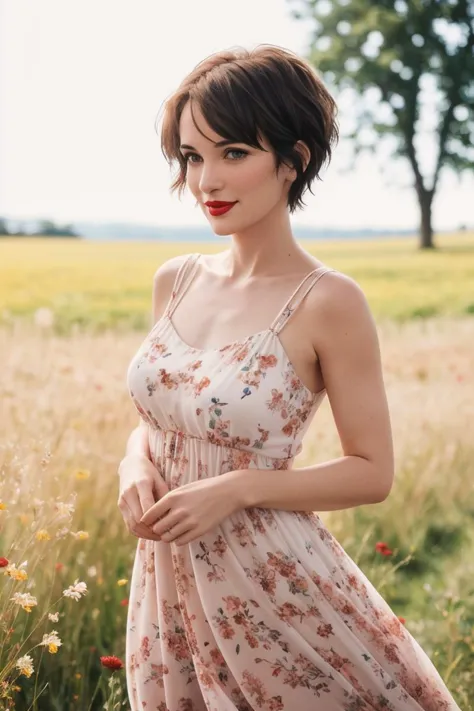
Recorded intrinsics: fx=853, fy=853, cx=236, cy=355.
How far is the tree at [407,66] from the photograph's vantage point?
8.44 meters

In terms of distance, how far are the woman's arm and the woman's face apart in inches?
7.9

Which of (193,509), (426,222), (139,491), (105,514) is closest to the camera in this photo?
(193,509)

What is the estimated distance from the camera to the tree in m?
8.44

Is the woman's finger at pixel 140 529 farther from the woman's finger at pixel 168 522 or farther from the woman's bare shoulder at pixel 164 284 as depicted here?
the woman's bare shoulder at pixel 164 284

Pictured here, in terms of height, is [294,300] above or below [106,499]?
above

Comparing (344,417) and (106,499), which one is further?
(106,499)

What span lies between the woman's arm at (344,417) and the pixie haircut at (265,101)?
0.91 feet

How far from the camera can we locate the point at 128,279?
7.35m

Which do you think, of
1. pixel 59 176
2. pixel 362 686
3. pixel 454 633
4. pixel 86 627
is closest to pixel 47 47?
pixel 59 176

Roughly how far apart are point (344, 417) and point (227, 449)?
0.73 feet

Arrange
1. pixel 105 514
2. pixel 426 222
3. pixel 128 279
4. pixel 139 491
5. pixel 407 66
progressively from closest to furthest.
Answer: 1. pixel 139 491
2. pixel 105 514
3. pixel 128 279
4. pixel 426 222
5. pixel 407 66

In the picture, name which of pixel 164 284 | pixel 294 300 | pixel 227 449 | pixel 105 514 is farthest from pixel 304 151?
pixel 105 514

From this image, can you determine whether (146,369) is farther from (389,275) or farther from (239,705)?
(389,275)

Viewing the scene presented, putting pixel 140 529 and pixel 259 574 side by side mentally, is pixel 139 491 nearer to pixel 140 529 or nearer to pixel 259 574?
pixel 140 529
